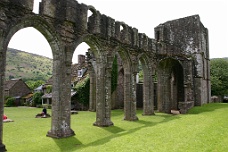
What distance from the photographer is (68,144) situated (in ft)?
29.7

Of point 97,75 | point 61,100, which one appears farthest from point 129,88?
point 61,100

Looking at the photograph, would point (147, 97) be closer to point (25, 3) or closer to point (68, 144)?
point (68, 144)

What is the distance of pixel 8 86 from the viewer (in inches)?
1762

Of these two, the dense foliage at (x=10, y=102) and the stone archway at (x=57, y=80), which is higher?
the stone archway at (x=57, y=80)

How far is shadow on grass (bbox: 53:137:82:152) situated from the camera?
8.37 meters

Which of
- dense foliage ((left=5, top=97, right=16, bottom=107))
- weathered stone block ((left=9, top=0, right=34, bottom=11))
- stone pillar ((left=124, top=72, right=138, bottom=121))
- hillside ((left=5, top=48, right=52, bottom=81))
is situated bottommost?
dense foliage ((left=5, top=97, right=16, bottom=107))

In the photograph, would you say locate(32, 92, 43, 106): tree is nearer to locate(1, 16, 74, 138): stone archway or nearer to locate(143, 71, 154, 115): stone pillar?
locate(143, 71, 154, 115): stone pillar

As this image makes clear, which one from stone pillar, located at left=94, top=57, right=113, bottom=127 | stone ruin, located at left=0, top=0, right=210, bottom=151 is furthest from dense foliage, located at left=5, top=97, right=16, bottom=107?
stone pillar, located at left=94, top=57, right=113, bottom=127

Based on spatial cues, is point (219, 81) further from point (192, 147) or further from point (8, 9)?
point (8, 9)

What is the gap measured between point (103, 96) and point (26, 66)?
4113 inches

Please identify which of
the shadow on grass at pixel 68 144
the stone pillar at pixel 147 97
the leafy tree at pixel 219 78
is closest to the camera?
the shadow on grass at pixel 68 144

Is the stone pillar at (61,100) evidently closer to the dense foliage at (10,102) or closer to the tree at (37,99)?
the tree at (37,99)

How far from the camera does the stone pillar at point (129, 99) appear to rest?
15695 millimetres

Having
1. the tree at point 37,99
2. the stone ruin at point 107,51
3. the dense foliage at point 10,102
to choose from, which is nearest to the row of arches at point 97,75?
the stone ruin at point 107,51
